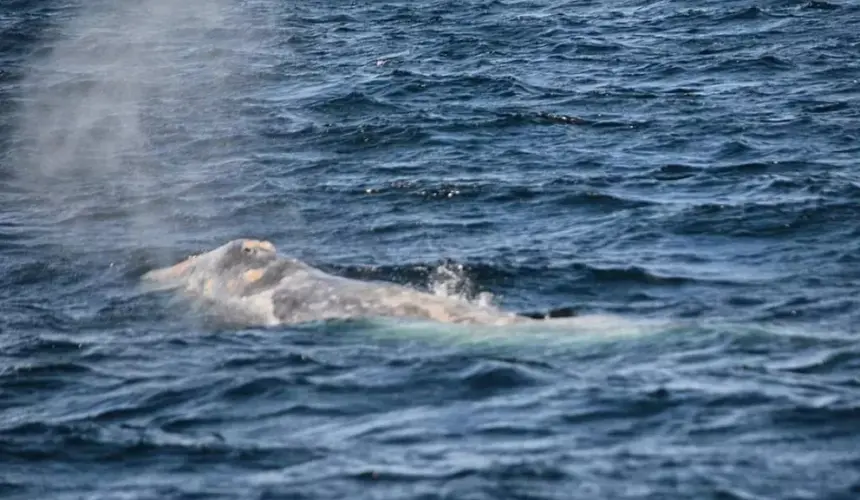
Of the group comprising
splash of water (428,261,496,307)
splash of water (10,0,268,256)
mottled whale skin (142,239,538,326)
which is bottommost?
splash of water (10,0,268,256)

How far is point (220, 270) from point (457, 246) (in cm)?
308

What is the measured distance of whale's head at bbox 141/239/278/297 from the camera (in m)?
18.0

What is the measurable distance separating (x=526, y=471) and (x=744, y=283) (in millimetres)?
5980

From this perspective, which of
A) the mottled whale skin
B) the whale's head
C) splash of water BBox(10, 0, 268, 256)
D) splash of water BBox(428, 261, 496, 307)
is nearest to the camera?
the mottled whale skin

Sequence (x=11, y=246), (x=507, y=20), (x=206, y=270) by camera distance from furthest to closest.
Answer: (x=507, y=20)
(x=11, y=246)
(x=206, y=270)

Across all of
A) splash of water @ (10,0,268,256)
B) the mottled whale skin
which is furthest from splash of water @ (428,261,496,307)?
splash of water @ (10,0,268,256)

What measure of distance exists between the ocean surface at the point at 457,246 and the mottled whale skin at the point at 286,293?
397 mm

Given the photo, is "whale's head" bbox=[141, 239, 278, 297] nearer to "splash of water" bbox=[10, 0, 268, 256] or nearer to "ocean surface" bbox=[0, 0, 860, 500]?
"ocean surface" bbox=[0, 0, 860, 500]

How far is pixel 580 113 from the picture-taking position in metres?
26.5

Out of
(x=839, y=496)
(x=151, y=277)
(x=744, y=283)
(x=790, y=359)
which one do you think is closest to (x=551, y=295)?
(x=744, y=283)

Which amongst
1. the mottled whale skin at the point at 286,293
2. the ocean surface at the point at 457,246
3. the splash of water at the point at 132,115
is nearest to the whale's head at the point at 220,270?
the mottled whale skin at the point at 286,293

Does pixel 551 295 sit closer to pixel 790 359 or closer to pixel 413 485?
pixel 790 359

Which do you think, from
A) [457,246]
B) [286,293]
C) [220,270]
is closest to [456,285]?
[457,246]

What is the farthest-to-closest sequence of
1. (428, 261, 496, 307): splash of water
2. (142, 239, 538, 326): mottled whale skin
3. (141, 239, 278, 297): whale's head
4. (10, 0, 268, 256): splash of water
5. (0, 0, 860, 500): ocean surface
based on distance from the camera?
(10, 0, 268, 256): splash of water, (141, 239, 278, 297): whale's head, (428, 261, 496, 307): splash of water, (142, 239, 538, 326): mottled whale skin, (0, 0, 860, 500): ocean surface
